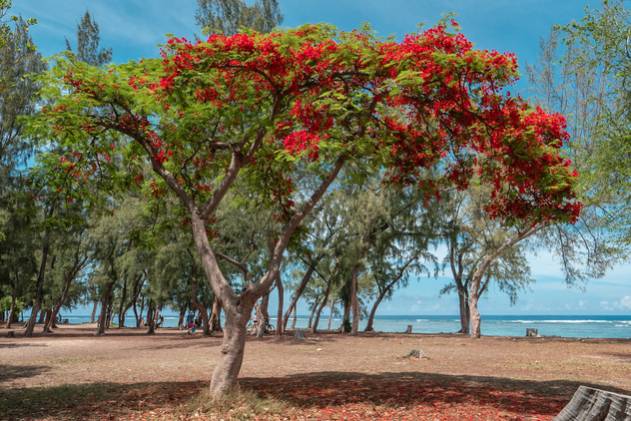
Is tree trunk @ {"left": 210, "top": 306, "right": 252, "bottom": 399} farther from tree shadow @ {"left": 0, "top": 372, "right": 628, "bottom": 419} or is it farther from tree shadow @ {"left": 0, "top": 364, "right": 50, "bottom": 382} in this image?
tree shadow @ {"left": 0, "top": 364, "right": 50, "bottom": 382}

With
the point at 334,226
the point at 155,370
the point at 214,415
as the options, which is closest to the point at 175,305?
the point at 334,226

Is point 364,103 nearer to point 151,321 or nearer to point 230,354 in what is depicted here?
point 230,354

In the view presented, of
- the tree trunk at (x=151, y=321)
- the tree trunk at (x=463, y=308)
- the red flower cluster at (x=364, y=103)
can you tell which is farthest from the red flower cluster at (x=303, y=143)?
the tree trunk at (x=151, y=321)

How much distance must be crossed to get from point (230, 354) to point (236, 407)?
3.26 ft

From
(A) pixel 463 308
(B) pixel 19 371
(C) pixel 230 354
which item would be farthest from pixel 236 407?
(A) pixel 463 308

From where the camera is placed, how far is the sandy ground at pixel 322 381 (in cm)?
896

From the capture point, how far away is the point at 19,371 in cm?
1467

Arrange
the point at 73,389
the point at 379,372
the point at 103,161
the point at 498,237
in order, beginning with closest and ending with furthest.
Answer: the point at 73,389 → the point at 103,161 → the point at 379,372 → the point at 498,237

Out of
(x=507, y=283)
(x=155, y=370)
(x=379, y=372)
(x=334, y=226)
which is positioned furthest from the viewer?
(x=507, y=283)

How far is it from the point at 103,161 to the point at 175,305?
4367 centimetres

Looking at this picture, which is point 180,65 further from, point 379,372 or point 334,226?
point 334,226

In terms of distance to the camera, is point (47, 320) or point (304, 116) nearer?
point (304, 116)

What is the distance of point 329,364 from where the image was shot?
16.2 meters

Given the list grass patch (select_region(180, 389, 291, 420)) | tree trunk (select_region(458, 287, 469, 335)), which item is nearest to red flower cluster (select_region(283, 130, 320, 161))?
grass patch (select_region(180, 389, 291, 420))
